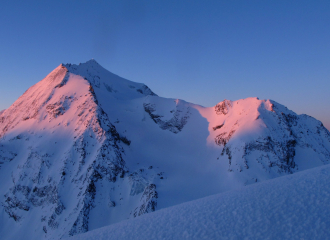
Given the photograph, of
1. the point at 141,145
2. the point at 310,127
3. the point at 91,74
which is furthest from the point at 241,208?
the point at 91,74

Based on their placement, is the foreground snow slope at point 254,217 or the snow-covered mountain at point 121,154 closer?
the foreground snow slope at point 254,217

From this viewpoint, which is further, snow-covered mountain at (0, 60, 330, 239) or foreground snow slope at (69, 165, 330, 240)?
snow-covered mountain at (0, 60, 330, 239)

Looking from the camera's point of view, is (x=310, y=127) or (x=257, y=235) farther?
(x=310, y=127)

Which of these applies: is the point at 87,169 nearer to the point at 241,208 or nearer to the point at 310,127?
the point at 241,208

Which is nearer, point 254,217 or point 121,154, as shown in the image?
point 254,217

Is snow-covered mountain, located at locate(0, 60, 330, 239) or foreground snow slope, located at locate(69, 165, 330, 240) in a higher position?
snow-covered mountain, located at locate(0, 60, 330, 239)
